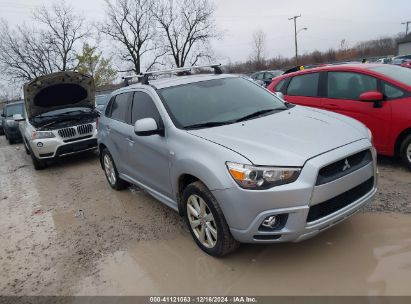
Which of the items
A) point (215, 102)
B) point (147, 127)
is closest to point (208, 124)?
point (215, 102)

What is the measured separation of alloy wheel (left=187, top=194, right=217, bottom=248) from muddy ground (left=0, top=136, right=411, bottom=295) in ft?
0.66

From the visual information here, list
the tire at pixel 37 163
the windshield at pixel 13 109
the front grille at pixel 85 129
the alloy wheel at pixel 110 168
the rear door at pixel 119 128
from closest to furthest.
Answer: the rear door at pixel 119 128 < the alloy wheel at pixel 110 168 < the tire at pixel 37 163 < the front grille at pixel 85 129 < the windshield at pixel 13 109

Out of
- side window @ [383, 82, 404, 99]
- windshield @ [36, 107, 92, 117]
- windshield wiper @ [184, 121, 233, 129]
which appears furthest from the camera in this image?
windshield @ [36, 107, 92, 117]

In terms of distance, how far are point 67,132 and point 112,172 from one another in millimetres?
3115

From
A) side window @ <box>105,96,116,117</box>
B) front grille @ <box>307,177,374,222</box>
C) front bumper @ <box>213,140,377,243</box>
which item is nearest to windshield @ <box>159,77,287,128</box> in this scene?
front bumper @ <box>213,140,377,243</box>

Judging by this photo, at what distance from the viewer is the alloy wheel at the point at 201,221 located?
3365 millimetres

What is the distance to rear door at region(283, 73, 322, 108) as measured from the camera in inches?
247

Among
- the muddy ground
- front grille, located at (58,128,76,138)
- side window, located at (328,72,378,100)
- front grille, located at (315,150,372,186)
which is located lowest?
the muddy ground

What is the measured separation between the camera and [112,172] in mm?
5941

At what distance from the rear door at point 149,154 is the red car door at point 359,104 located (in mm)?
3227

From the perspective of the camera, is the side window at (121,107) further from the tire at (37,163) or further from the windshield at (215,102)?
the tire at (37,163)

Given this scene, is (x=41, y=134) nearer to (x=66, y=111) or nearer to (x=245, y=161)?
(x=66, y=111)

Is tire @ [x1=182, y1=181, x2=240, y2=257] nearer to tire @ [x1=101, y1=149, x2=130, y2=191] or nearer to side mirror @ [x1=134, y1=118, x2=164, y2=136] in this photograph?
side mirror @ [x1=134, y1=118, x2=164, y2=136]

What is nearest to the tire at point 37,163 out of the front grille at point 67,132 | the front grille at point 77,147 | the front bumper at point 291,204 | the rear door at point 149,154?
the front grille at point 77,147
